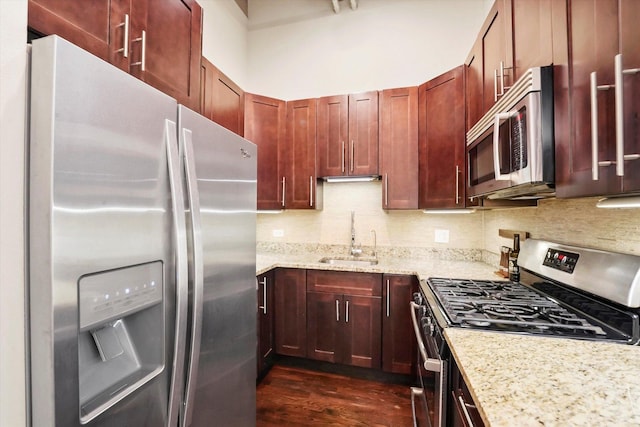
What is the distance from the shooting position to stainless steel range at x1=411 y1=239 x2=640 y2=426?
0.94m

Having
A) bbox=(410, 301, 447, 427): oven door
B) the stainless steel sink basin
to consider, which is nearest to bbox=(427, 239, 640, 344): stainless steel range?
bbox=(410, 301, 447, 427): oven door

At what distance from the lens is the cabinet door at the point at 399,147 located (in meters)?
2.41

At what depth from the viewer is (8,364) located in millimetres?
561

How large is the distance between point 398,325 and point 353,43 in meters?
2.65

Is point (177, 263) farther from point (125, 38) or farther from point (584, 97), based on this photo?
point (584, 97)

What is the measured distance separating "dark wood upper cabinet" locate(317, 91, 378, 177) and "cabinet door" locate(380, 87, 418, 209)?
8 centimetres

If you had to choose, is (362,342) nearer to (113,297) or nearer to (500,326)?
(500,326)

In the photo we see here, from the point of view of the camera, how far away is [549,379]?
686 millimetres

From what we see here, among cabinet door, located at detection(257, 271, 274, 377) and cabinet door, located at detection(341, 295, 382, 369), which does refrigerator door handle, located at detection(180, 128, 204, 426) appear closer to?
cabinet door, located at detection(257, 271, 274, 377)

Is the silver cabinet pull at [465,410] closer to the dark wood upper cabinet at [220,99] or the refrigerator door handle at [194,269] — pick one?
the refrigerator door handle at [194,269]

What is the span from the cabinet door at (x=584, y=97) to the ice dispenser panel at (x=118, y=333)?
1252mm

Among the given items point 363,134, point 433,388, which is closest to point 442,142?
point 363,134

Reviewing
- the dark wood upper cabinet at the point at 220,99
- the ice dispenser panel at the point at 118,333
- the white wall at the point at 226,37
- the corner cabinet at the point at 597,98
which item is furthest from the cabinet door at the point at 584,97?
the white wall at the point at 226,37

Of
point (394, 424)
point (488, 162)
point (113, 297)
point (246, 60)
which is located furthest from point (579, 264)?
point (246, 60)
